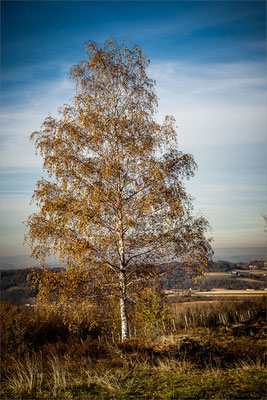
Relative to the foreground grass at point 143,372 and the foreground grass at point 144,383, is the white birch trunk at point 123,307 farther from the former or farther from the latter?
the foreground grass at point 144,383

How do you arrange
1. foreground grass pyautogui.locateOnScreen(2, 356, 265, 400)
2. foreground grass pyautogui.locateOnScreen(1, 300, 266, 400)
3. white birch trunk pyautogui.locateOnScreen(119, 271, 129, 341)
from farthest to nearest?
white birch trunk pyautogui.locateOnScreen(119, 271, 129, 341) < foreground grass pyautogui.locateOnScreen(1, 300, 266, 400) < foreground grass pyautogui.locateOnScreen(2, 356, 265, 400)

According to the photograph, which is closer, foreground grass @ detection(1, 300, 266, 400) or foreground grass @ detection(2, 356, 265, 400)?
foreground grass @ detection(2, 356, 265, 400)

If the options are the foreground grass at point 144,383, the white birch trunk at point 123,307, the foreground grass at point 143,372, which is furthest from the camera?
the white birch trunk at point 123,307

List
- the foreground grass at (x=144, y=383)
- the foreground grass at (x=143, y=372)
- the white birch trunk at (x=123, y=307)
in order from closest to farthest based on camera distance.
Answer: the foreground grass at (x=144, y=383), the foreground grass at (x=143, y=372), the white birch trunk at (x=123, y=307)

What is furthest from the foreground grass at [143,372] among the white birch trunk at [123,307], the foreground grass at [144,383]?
the white birch trunk at [123,307]

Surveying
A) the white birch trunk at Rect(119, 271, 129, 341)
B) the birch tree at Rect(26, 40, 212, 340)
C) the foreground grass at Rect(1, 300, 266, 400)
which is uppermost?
the birch tree at Rect(26, 40, 212, 340)

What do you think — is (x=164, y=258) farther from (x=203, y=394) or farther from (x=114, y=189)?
(x=203, y=394)

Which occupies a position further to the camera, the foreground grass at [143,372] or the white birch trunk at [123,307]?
the white birch trunk at [123,307]

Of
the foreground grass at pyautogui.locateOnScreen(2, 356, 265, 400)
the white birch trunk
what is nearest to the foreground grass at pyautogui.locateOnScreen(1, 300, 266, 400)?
the foreground grass at pyautogui.locateOnScreen(2, 356, 265, 400)

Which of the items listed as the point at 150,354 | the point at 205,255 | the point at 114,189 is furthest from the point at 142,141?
the point at 150,354

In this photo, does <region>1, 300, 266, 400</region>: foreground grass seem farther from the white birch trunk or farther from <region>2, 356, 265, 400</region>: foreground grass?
the white birch trunk

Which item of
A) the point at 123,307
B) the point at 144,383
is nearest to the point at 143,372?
the point at 144,383

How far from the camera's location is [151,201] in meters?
7.10

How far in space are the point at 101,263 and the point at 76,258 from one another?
841 mm
